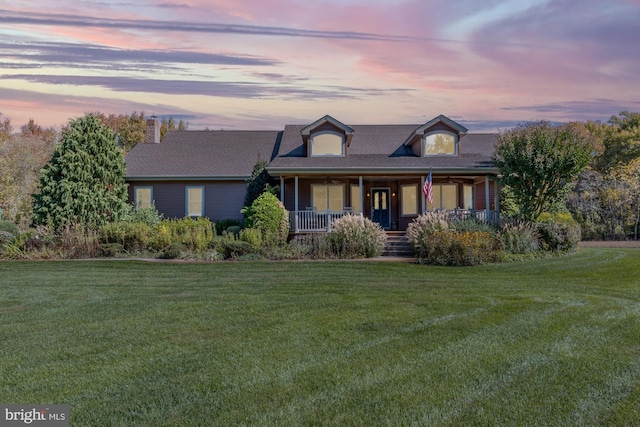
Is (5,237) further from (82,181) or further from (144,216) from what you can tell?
(144,216)

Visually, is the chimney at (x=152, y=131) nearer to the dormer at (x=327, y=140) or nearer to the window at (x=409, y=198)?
the dormer at (x=327, y=140)

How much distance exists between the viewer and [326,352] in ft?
17.7

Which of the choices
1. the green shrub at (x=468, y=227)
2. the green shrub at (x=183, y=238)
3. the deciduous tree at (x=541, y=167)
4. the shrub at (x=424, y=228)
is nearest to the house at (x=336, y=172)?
the deciduous tree at (x=541, y=167)

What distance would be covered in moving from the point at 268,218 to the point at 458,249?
673cm

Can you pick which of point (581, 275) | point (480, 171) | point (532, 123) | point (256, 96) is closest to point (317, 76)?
point (256, 96)

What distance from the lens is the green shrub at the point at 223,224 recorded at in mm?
21453

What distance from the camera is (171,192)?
22.9m

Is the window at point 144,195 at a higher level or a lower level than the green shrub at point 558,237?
higher

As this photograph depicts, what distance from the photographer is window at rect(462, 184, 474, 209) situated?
Answer: 73.3 feet

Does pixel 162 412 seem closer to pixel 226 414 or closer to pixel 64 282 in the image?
pixel 226 414

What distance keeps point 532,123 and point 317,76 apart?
20.0 metres

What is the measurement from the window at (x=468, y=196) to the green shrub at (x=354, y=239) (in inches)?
317

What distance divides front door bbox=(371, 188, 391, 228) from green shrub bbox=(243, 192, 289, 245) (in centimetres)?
607

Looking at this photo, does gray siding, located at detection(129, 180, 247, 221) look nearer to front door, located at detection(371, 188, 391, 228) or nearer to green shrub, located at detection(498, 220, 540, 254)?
front door, located at detection(371, 188, 391, 228)
